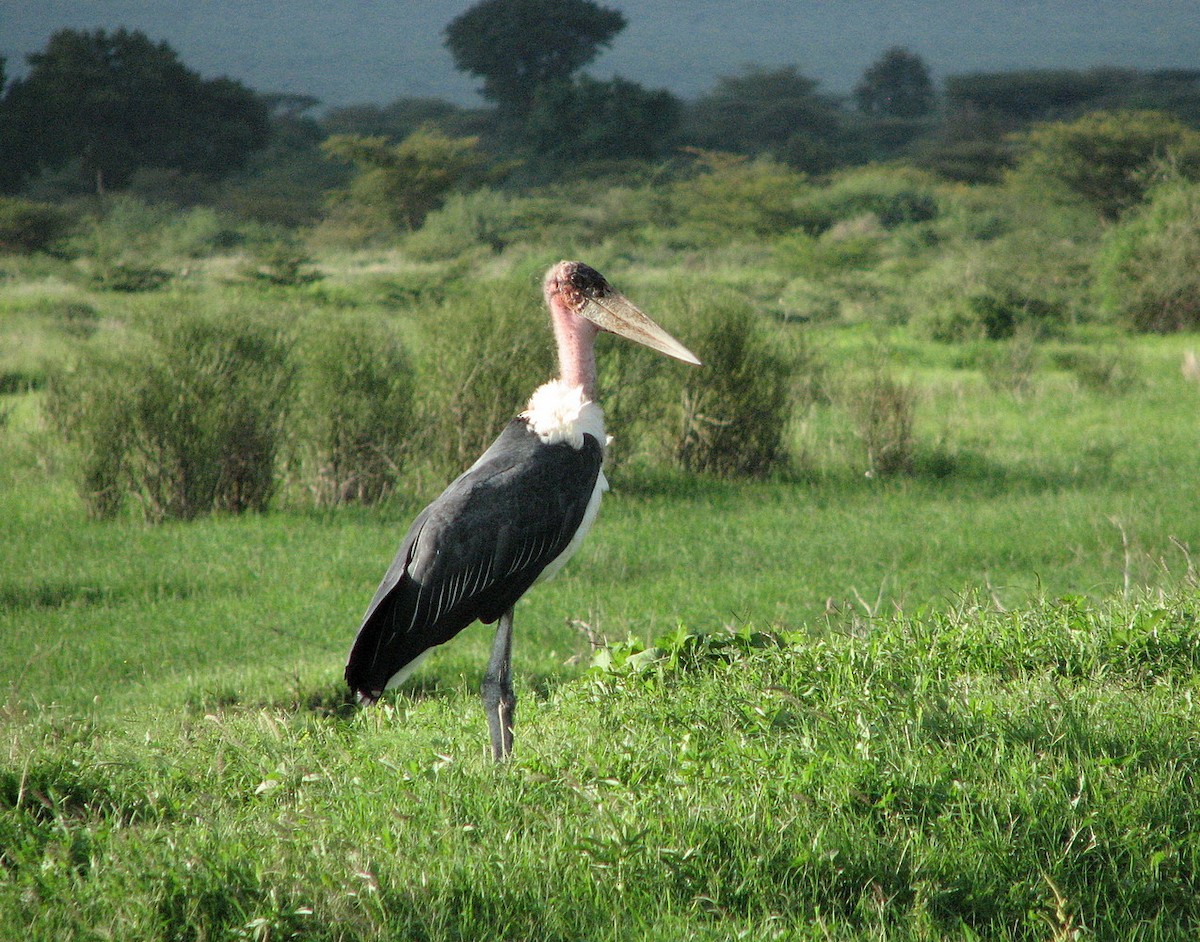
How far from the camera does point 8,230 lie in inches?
1267

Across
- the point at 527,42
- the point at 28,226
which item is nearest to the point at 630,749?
the point at 28,226

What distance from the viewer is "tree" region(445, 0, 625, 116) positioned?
62438mm

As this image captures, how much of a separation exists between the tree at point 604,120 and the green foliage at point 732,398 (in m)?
43.5

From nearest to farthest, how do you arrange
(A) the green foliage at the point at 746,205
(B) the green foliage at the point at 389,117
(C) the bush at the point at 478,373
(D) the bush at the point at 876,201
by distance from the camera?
(C) the bush at the point at 478,373
(A) the green foliage at the point at 746,205
(D) the bush at the point at 876,201
(B) the green foliage at the point at 389,117

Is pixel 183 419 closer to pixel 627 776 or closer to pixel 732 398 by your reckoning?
pixel 732 398

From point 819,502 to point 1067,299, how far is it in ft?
43.7

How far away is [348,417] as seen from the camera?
9891 millimetres

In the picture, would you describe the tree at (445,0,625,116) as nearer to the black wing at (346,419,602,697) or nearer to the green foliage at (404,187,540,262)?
the green foliage at (404,187,540,262)

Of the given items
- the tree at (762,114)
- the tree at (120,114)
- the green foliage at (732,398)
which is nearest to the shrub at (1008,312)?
the green foliage at (732,398)

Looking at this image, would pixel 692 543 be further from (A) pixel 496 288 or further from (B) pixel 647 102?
(B) pixel 647 102

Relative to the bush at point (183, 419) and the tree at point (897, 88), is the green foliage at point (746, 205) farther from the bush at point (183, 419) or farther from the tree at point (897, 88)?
the tree at point (897, 88)

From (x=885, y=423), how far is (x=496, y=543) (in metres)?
7.59

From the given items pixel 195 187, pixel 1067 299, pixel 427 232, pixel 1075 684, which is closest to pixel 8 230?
pixel 427 232

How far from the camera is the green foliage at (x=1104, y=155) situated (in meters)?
34.3
